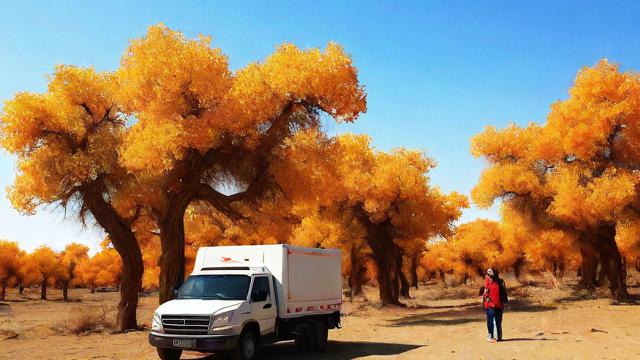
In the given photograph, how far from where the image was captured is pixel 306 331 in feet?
49.6

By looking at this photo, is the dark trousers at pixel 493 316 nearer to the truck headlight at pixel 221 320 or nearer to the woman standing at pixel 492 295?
the woman standing at pixel 492 295

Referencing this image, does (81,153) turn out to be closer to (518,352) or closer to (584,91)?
(518,352)

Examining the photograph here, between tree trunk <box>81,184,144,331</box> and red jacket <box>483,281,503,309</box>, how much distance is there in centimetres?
1560

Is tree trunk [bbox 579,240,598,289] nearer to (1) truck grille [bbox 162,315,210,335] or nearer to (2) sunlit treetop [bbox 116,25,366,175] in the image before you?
(2) sunlit treetop [bbox 116,25,366,175]

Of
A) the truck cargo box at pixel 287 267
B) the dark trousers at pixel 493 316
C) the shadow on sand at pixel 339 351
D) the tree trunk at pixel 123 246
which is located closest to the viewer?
the truck cargo box at pixel 287 267

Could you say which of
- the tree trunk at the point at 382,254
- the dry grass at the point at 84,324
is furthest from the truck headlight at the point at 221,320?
the tree trunk at the point at 382,254

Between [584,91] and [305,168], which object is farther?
[584,91]

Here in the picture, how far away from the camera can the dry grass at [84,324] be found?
22.8 meters

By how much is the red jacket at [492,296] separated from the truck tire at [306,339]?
5.07 metres

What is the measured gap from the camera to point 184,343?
12047mm

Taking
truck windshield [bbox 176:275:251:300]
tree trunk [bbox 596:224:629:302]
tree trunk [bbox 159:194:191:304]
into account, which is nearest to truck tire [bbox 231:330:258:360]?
truck windshield [bbox 176:275:251:300]

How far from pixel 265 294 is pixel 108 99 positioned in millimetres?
13412

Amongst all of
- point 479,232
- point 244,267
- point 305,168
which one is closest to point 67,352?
point 244,267

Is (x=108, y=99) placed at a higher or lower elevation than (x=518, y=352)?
higher
